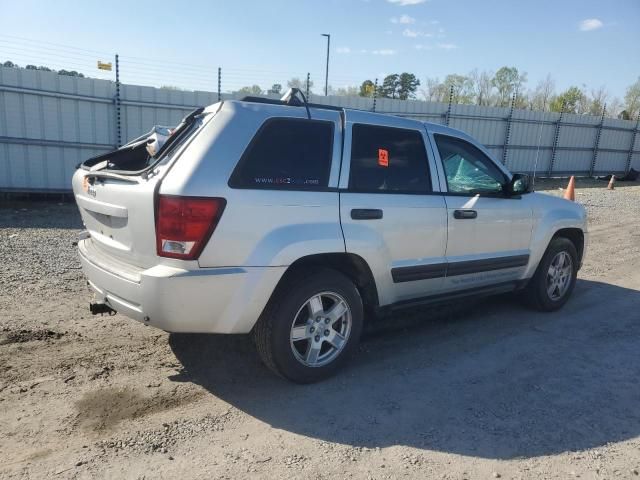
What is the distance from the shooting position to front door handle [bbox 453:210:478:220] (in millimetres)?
4379

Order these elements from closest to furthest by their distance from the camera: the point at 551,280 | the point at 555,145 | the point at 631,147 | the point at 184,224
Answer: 1. the point at 184,224
2. the point at 551,280
3. the point at 555,145
4. the point at 631,147

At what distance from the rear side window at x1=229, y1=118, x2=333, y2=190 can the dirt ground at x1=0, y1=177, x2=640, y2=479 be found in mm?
1503

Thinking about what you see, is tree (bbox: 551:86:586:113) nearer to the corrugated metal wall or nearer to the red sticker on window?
the corrugated metal wall

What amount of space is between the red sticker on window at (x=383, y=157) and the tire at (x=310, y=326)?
991 mm

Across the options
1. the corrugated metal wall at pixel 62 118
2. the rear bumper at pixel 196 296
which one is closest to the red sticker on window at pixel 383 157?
the rear bumper at pixel 196 296

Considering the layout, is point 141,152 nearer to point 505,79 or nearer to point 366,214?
point 366,214

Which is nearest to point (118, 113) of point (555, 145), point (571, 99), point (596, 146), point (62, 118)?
point (62, 118)

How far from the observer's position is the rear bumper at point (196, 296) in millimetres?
3072

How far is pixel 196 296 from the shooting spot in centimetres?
310

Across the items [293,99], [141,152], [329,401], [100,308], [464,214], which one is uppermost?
[293,99]

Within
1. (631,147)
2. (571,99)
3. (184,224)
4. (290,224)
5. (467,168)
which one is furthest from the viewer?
(571,99)

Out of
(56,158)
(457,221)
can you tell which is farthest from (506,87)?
(457,221)

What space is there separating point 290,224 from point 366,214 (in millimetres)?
675

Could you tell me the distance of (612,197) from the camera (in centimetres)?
1652
